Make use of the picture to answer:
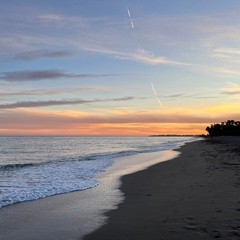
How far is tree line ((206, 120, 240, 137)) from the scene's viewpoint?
481 ft

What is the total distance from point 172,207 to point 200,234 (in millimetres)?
3027

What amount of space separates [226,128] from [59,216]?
6058 inches

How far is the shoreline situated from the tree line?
140216 mm

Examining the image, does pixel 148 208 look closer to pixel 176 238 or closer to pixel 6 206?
pixel 176 238

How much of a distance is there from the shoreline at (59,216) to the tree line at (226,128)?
140216 mm

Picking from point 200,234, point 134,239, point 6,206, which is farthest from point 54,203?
point 200,234

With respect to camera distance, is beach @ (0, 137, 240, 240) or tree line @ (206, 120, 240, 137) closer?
beach @ (0, 137, 240, 240)

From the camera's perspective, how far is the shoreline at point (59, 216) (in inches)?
308

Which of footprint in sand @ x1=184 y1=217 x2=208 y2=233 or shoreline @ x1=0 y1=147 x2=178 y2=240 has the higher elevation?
footprint in sand @ x1=184 y1=217 x2=208 y2=233

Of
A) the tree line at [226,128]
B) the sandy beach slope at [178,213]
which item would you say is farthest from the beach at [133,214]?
the tree line at [226,128]

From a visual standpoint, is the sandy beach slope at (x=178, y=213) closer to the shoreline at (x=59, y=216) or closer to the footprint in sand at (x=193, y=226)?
the footprint in sand at (x=193, y=226)

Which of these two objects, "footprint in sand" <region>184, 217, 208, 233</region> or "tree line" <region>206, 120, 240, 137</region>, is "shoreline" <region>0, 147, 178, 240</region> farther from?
"tree line" <region>206, 120, 240, 137</region>

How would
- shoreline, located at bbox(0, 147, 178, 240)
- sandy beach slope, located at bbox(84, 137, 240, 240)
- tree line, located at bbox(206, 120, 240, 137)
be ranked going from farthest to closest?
tree line, located at bbox(206, 120, 240, 137) < shoreline, located at bbox(0, 147, 178, 240) < sandy beach slope, located at bbox(84, 137, 240, 240)

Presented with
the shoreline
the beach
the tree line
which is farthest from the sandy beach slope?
the tree line
